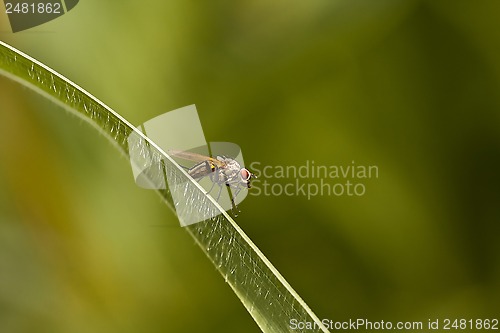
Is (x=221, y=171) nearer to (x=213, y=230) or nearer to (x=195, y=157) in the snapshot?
(x=195, y=157)

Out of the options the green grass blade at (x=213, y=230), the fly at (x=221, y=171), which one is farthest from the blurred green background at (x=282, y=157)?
the green grass blade at (x=213, y=230)

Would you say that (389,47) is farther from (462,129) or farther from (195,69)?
(195,69)

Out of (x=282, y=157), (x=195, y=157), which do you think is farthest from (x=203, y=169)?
(x=282, y=157)

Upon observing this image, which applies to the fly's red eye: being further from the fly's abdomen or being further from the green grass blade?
the green grass blade

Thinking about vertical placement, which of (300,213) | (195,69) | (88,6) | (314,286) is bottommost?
(314,286)

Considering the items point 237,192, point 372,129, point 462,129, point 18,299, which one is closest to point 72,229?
point 18,299

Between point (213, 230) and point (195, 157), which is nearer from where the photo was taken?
point (213, 230)
